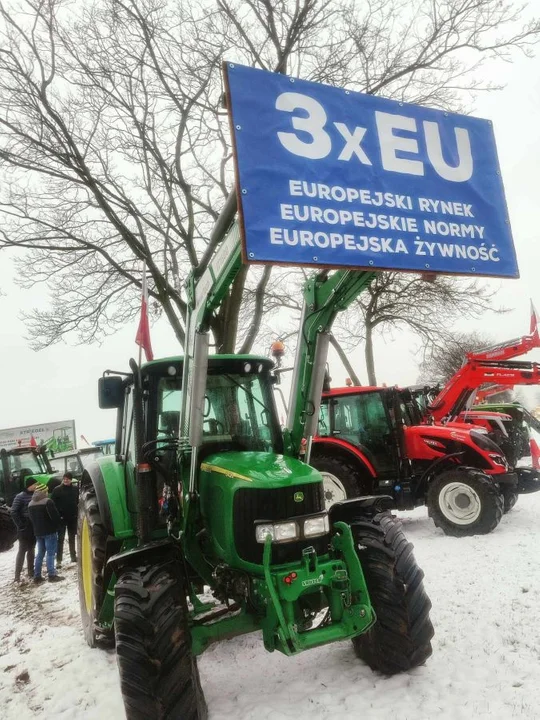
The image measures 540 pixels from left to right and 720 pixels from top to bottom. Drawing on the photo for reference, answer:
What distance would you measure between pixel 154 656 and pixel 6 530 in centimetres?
896

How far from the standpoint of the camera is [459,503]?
7.72m

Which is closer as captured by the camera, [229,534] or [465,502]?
[229,534]

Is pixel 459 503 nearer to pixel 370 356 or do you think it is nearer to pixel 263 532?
pixel 263 532

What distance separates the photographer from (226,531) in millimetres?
3641

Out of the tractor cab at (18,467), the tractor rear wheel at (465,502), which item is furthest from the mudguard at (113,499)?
the tractor cab at (18,467)

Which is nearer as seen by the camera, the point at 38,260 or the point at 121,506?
the point at 121,506

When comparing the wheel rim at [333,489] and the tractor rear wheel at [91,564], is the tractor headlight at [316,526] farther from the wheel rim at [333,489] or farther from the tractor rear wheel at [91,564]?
the wheel rim at [333,489]

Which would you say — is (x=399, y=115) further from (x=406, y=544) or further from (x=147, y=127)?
(x=147, y=127)

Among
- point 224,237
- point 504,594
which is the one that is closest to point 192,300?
point 224,237

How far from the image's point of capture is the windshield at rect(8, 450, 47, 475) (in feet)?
49.1

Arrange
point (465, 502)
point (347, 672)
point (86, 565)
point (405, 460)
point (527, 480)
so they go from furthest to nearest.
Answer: point (527, 480), point (405, 460), point (465, 502), point (86, 565), point (347, 672)

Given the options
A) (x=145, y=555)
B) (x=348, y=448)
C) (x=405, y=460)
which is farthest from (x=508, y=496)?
(x=145, y=555)

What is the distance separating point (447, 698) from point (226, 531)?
1.73 meters

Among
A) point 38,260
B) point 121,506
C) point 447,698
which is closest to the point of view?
point 447,698
